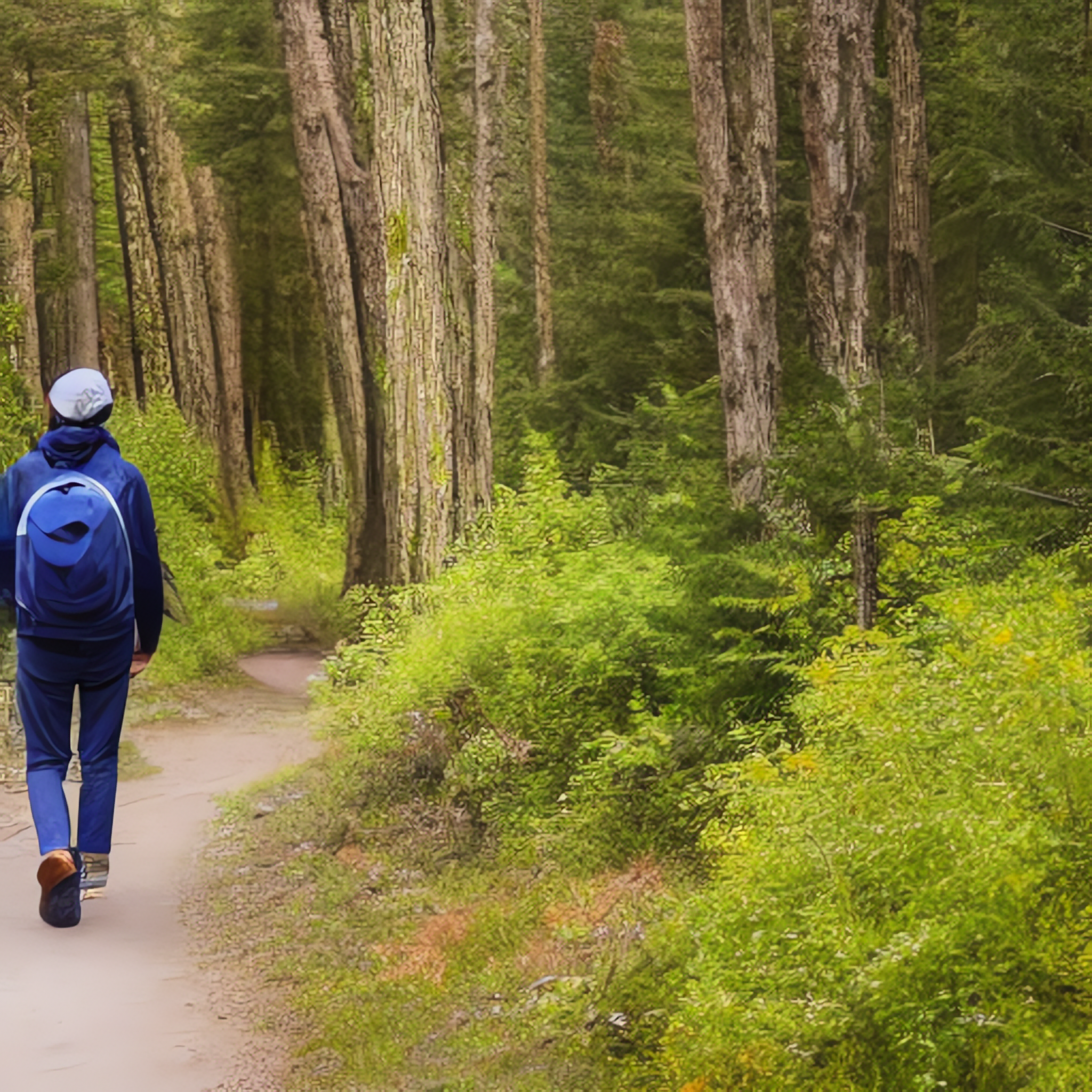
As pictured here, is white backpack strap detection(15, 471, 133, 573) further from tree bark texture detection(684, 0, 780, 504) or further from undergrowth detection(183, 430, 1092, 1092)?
tree bark texture detection(684, 0, 780, 504)

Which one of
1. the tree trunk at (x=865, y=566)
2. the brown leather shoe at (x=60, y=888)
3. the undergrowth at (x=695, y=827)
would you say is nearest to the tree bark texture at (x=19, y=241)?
the undergrowth at (x=695, y=827)

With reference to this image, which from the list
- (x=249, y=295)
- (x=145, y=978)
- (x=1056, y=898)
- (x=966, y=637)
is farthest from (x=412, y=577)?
(x=249, y=295)

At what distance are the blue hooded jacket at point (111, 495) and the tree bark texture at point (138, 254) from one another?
69.4 feet

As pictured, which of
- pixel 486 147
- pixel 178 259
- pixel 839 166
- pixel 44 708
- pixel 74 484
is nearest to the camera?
pixel 74 484

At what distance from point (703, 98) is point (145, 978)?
1000 cm

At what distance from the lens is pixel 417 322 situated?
36.5 feet

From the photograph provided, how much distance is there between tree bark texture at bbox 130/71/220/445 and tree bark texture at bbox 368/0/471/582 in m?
17.2

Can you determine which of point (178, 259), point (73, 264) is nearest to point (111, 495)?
point (73, 264)

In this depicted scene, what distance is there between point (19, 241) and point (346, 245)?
6.71 metres

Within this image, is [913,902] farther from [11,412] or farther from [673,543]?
[11,412]

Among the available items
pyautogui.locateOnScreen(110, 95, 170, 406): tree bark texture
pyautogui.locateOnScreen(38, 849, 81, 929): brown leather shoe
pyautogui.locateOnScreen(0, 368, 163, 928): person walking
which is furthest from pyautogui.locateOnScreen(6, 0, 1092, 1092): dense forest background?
pyautogui.locateOnScreen(0, 368, 163, 928): person walking

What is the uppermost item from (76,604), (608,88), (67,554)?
(608,88)

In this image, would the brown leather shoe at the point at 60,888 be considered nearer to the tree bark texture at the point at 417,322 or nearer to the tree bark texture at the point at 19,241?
the tree bark texture at the point at 417,322

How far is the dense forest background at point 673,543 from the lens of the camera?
13.9ft
